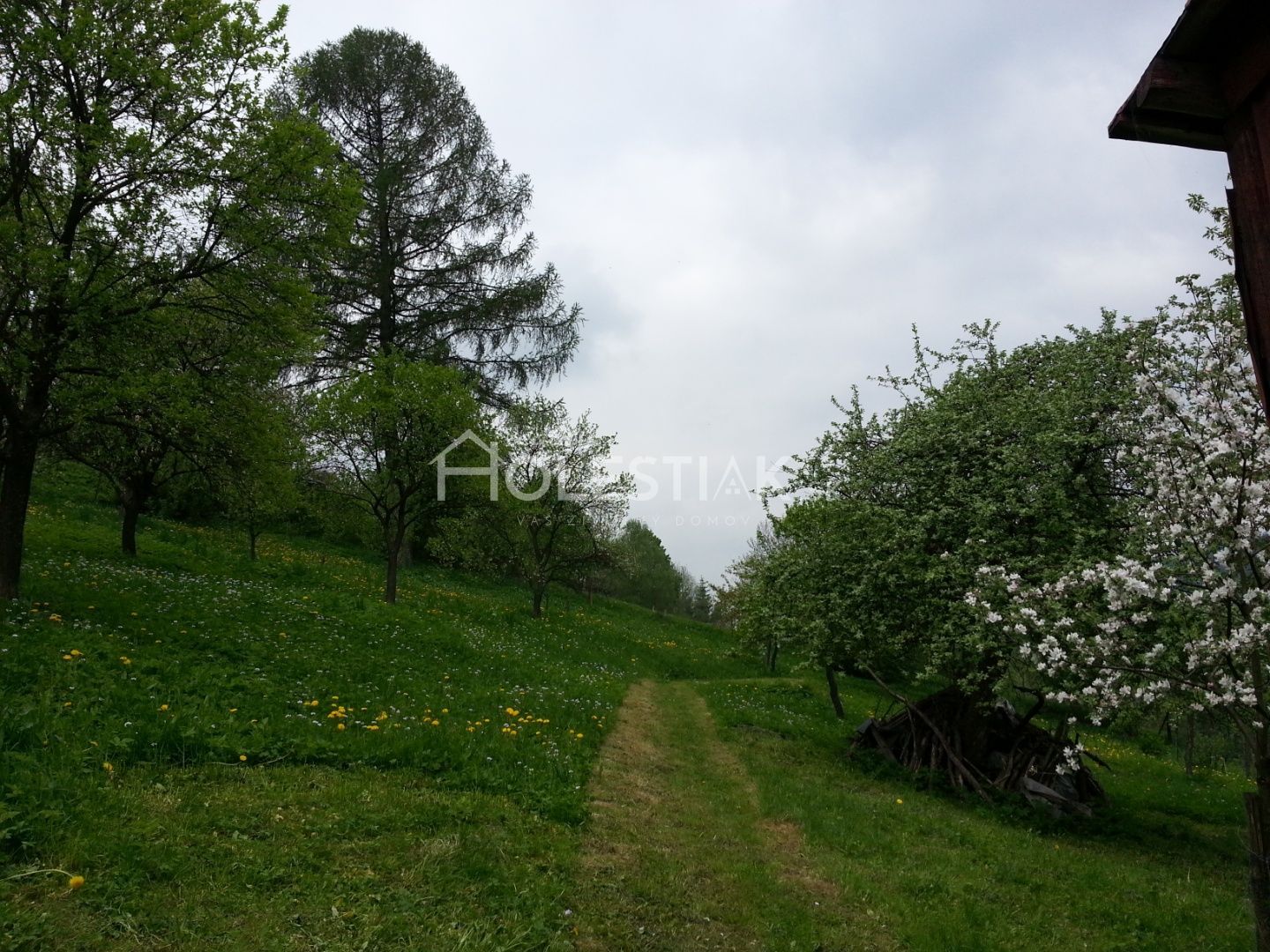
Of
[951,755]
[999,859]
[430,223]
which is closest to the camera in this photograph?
[999,859]

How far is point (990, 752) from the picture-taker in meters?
14.2

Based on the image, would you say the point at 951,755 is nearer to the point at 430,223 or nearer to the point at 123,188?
the point at 123,188

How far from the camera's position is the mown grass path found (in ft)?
18.9

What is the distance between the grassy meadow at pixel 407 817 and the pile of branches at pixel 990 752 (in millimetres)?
704

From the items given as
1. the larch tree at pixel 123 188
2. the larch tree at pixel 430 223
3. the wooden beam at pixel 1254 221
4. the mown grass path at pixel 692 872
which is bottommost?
the mown grass path at pixel 692 872

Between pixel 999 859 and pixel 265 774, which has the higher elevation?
pixel 265 774

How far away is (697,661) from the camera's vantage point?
1044 inches

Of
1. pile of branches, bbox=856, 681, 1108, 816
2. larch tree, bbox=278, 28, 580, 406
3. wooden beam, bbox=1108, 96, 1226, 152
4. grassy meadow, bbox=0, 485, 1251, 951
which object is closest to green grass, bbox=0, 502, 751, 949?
grassy meadow, bbox=0, 485, 1251, 951

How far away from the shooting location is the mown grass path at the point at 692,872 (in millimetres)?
5754

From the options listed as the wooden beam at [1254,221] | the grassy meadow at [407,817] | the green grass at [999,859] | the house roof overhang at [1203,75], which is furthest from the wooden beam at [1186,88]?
the green grass at [999,859]

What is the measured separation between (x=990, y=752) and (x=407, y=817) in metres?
12.0

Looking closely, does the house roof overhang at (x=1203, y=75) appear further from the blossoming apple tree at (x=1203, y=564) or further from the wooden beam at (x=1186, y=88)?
the blossoming apple tree at (x=1203, y=564)

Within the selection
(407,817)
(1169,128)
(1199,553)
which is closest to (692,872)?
(407,817)

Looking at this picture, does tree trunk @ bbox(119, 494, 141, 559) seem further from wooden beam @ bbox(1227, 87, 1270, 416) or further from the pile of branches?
wooden beam @ bbox(1227, 87, 1270, 416)
